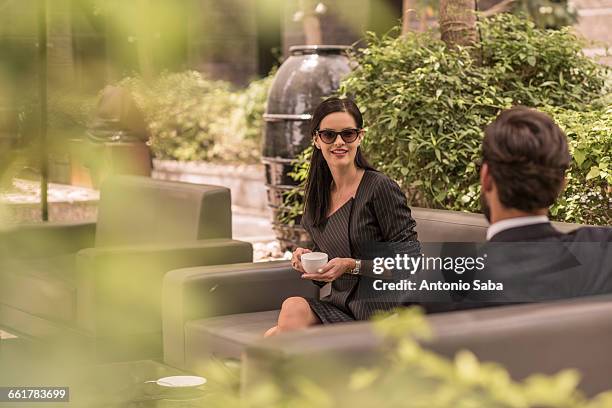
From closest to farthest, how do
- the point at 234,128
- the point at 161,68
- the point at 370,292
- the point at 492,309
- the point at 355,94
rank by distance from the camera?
the point at 161,68 → the point at 492,309 → the point at 370,292 → the point at 355,94 → the point at 234,128

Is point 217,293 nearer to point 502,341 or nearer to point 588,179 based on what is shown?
point 588,179

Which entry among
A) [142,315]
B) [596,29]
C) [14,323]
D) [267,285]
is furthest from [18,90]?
[596,29]

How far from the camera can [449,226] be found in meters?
4.39

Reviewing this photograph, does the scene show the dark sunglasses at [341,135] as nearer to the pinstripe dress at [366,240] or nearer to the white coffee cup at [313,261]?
the pinstripe dress at [366,240]

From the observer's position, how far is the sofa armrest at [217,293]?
4.65 metres

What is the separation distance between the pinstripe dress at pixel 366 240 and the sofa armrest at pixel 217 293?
2.48 ft

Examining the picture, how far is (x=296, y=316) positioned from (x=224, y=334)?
1.65ft

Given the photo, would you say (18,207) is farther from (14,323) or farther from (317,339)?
(14,323)

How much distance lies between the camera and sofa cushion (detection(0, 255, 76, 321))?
5590 mm

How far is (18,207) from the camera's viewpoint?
1.24m

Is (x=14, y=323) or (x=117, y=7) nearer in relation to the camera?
(x=117, y=7)

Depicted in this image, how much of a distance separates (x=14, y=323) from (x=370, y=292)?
2969mm

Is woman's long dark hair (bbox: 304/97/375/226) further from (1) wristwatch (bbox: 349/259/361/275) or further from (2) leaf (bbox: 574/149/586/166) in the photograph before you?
(2) leaf (bbox: 574/149/586/166)

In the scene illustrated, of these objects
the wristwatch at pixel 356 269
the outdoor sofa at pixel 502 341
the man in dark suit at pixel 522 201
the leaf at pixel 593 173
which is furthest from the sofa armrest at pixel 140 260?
the man in dark suit at pixel 522 201
